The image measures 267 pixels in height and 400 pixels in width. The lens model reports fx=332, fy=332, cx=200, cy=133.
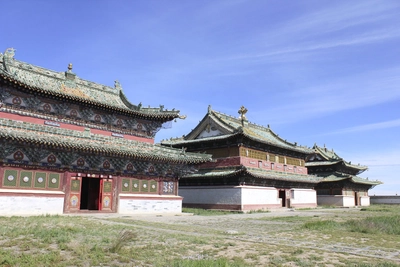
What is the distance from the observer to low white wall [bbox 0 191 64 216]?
1898 cm

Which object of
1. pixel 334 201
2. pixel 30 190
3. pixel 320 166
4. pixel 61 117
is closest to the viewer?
pixel 30 190

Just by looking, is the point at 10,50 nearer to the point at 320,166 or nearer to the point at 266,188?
Answer: the point at 266,188

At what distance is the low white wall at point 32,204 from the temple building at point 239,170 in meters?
11.7

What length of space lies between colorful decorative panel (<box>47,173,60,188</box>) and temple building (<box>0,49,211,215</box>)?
0.06 meters

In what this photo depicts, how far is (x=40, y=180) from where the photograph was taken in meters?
20.6

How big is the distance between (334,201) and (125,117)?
36.7 metres

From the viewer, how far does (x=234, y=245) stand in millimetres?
9891

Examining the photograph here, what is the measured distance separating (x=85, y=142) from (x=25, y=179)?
4.15 metres

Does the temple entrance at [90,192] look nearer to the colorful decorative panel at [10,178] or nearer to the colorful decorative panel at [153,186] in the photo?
the colorful decorative panel at [153,186]

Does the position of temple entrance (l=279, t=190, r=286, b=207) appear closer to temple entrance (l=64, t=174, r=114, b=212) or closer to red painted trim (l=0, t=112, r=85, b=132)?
temple entrance (l=64, t=174, r=114, b=212)

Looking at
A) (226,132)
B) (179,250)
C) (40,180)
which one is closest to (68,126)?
(40,180)

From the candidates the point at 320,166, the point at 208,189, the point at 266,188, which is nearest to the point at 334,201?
the point at 320,166

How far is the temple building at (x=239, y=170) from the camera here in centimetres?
3238

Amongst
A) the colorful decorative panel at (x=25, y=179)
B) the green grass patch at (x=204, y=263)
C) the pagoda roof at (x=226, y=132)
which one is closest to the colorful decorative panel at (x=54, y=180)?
the colorful decorative panel at (x=25, y=179)
